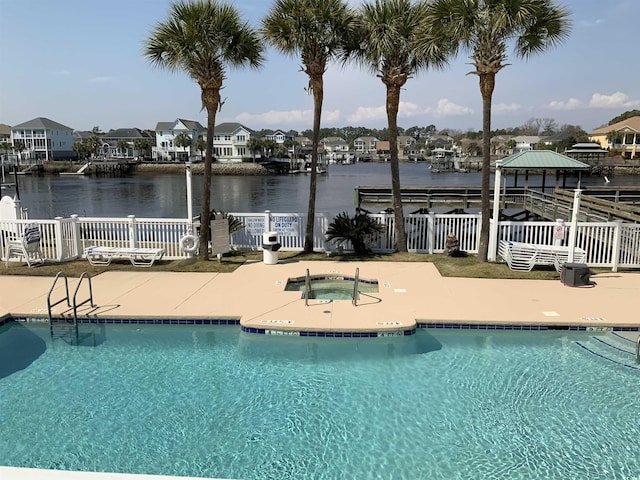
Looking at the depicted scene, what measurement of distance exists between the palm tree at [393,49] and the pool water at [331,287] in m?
3.23

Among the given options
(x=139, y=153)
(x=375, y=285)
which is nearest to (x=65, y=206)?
(x=375, y=285)

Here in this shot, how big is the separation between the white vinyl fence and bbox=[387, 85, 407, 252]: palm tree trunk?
0.29m

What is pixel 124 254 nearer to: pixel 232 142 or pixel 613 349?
pixel 613 349

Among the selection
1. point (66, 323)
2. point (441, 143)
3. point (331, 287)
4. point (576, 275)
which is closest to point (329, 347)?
point (331, 287)

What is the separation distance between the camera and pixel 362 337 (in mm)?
7680

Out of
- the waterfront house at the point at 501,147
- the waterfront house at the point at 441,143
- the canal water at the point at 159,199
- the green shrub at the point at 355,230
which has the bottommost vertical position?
the canal water at the point at 159,199

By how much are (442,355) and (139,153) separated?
115 metres

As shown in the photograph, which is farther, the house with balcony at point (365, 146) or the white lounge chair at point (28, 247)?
the house with balcony at point (365, 146)

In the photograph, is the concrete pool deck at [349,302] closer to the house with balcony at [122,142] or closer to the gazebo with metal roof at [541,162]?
the gazebo with metal roof at [541,162]

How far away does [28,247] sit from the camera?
11898 millimetres

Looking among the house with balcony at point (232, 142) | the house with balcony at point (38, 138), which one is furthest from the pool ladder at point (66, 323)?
the house with balcony at point (38, 138)

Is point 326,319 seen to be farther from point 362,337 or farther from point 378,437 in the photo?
point 378,437

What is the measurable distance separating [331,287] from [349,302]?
1.63 m

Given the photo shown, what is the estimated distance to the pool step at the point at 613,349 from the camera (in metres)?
7.05
